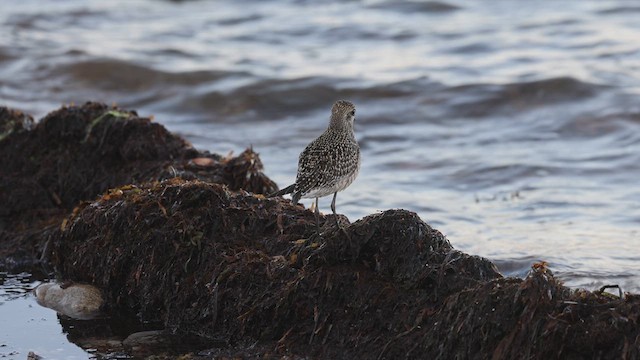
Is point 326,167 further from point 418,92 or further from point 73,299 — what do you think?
point 418,92

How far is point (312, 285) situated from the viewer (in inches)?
198

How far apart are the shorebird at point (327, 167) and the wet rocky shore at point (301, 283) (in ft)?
0.67

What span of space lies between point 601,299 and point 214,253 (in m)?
2.02

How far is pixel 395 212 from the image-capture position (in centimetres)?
511

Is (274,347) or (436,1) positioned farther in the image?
(436,1)

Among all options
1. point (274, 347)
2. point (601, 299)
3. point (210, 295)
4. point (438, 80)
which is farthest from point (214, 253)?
point (438, 80)

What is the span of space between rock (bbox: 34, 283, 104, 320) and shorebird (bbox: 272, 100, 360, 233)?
1153 mm

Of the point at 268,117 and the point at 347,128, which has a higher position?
the point at 347,128

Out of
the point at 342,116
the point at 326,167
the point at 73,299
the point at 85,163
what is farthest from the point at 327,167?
the point at 85,163

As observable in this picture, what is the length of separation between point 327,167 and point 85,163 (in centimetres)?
273

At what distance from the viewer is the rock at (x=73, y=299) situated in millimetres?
5766

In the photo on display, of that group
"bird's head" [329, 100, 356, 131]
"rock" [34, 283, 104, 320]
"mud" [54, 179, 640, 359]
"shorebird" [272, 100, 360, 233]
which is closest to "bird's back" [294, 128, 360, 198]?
"shorebird" [272, 100, 360, 233]

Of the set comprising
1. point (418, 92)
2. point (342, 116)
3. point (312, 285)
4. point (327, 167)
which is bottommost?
point (418, 92)

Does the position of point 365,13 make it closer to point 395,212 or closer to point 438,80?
point 438,80
